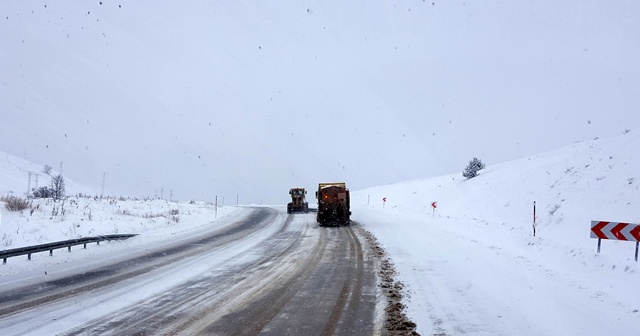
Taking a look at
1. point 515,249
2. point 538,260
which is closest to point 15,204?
point 515,249

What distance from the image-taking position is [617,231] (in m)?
11.3

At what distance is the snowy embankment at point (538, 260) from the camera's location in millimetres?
6863

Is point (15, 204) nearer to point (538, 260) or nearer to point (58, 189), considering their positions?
point (538, 260)

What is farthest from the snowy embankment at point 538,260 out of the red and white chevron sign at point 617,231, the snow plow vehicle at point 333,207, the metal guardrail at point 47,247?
the metal guardrail at point 47,247

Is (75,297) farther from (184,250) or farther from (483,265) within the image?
(483,265)

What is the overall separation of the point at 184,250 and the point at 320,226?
12.0 meters

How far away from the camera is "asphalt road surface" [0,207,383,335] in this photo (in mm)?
6418

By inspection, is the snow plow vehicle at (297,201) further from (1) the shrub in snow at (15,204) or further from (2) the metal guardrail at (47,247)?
(2) the metal guardrail at (47,247)

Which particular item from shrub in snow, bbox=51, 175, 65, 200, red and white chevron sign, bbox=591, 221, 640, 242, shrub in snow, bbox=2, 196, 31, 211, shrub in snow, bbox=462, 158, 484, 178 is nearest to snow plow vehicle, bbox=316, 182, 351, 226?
shrub in snow, bbox=2, 196, 31, 211

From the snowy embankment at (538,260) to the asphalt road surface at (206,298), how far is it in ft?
3.99

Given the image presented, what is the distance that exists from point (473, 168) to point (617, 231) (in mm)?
33872

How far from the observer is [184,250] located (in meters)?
15.0

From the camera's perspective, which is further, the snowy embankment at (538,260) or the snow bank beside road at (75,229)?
the snow bank beside road at (75,229)

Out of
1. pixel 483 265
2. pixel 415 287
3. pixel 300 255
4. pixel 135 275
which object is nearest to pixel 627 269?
pixel 483 265
